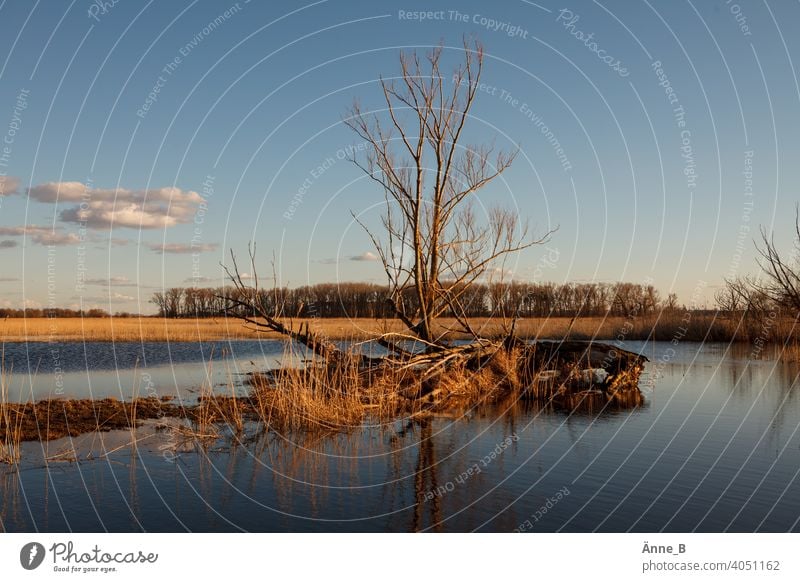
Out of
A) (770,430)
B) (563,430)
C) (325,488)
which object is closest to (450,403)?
(563,430)

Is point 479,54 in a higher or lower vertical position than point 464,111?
higher

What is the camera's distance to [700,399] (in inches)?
642

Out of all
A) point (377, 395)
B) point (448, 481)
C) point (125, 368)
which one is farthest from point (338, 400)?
point (125, 368)

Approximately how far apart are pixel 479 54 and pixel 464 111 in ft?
4.79

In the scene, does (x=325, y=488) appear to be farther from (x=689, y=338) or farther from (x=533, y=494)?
(x=689, y=338)
